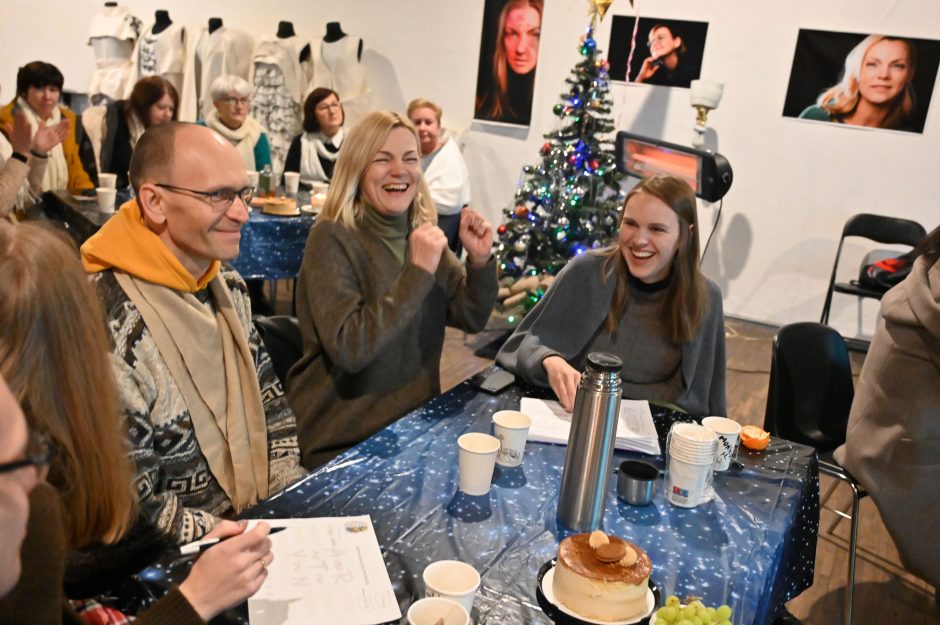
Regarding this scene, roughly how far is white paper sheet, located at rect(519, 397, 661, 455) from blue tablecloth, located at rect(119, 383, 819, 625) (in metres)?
0.03

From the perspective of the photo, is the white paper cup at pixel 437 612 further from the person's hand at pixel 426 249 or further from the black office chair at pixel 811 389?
the black office chair at pixel 811 389

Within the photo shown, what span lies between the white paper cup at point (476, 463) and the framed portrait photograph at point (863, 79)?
4804 mm

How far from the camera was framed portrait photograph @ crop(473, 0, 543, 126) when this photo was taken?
592cm

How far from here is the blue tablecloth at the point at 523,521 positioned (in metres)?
1.17

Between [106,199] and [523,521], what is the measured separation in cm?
298

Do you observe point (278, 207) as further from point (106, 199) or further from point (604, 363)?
point (604, 363)

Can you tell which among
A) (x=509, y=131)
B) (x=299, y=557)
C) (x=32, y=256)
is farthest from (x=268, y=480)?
(x=509, y=131)

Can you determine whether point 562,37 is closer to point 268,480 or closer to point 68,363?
point 268,480

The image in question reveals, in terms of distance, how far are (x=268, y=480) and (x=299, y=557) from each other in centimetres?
57

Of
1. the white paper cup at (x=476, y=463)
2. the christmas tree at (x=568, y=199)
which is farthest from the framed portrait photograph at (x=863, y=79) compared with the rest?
the white paper cup at (x=476, y=463)

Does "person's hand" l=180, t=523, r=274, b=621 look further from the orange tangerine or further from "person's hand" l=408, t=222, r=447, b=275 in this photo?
the orange tangerine

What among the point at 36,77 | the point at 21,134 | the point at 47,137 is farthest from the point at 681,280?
the point at 36,77

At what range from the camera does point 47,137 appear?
11.9 ft

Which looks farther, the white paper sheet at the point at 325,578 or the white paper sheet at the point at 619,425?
the white paper sheet at the point at 619,425
